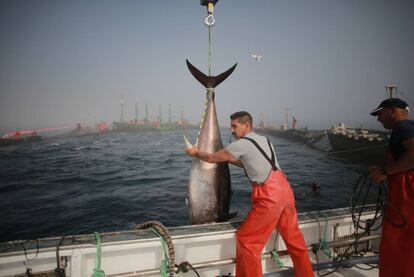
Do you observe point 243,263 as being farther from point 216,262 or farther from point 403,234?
point 403,234

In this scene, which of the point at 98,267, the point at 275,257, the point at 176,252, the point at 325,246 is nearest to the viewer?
the point at 98,267

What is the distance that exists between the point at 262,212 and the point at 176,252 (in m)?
1.25

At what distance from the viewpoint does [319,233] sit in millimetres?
3990

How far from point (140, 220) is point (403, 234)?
6.96m

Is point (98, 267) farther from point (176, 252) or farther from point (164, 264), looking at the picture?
point (176, 252)

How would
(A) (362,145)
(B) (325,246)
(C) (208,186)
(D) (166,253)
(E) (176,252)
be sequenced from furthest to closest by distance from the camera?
(A) (362,145) < (C) (208,186) < (B) (325,246) < (E) (176,252) < (D) (166,253)

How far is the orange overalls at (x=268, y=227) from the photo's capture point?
3.04 m

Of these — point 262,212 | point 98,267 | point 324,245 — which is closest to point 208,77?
point 262,212

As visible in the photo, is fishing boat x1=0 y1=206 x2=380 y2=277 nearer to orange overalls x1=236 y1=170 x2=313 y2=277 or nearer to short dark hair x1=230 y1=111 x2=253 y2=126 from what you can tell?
orange overalls x1=236 y1=170 x2=313 y2=277

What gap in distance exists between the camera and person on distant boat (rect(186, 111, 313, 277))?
3.05 meters

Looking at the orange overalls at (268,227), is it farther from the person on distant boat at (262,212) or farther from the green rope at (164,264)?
the green rope at (164,264)

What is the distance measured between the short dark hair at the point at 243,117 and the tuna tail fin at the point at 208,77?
1.65 meters

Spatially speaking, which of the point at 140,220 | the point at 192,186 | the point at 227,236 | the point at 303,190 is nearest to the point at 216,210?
the point at 192,186

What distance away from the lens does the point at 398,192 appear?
2.95 meters
